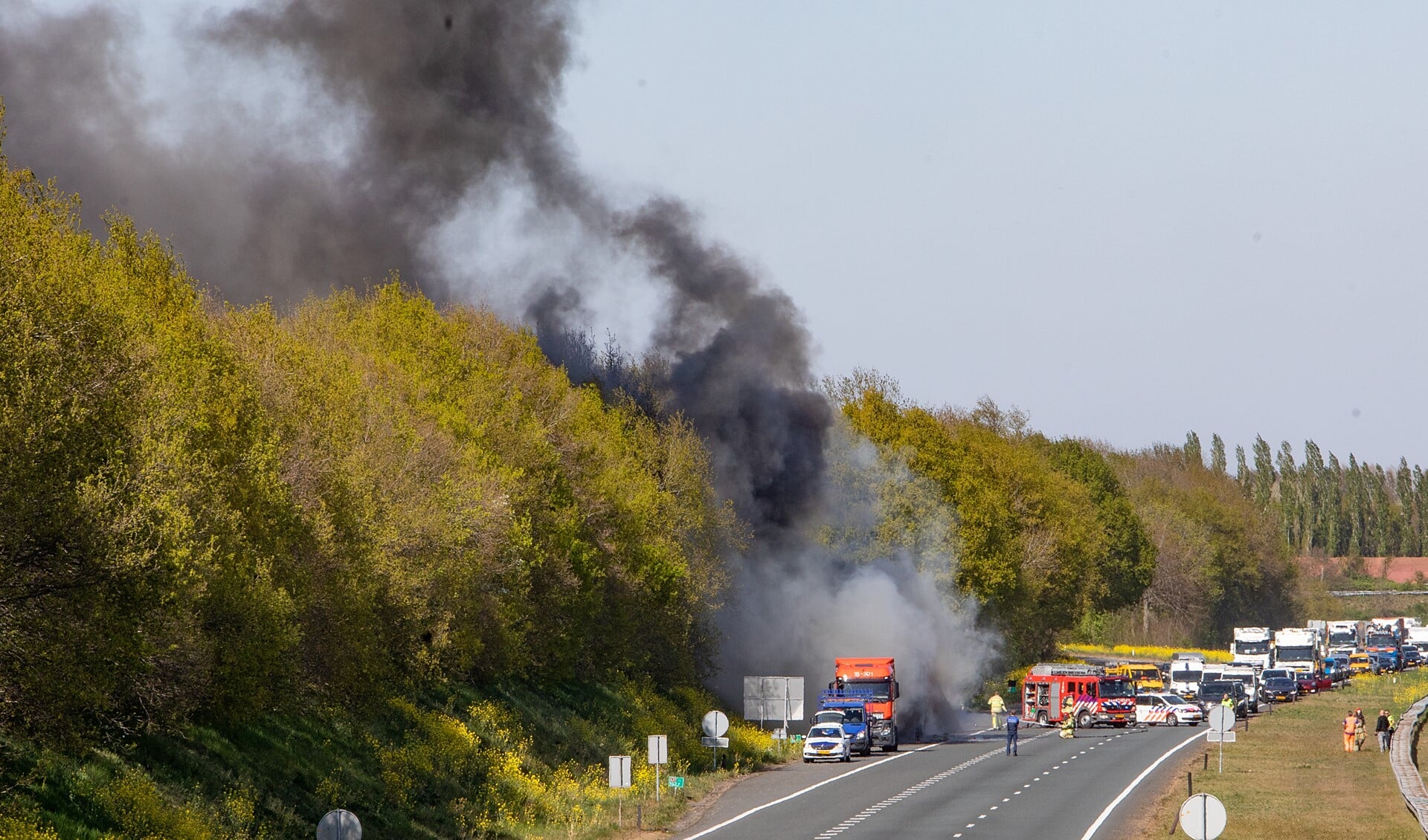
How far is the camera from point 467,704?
1795 inches

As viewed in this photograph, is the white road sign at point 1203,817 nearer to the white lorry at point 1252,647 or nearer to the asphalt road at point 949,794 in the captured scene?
the asphalt road at point 949,794

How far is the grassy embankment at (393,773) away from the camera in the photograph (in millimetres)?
23891

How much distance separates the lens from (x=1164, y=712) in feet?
230

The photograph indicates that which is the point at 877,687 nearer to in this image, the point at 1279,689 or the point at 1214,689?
the point at 1214,689

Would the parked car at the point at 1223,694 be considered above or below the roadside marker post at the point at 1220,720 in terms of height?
below

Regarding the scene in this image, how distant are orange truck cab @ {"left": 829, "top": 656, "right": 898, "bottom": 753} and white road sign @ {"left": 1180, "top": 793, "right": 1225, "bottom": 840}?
33398 millimetres

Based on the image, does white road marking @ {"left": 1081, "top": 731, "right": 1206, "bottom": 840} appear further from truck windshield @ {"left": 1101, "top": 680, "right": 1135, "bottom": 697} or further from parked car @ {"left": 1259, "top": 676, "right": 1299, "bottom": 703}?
parked car @ {"left": 1259, "top": 676, "right": 1299, "bottom": 703}

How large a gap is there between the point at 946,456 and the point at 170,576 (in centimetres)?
6955

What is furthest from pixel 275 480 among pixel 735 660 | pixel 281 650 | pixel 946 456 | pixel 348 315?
pixel 946 456

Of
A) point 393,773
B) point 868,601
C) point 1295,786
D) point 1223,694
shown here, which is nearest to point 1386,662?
point 1223,694

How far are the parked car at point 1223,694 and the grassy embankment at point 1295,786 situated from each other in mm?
1097

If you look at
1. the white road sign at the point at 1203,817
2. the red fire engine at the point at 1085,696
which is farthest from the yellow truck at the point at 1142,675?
the white road sign at the point at 1203,817

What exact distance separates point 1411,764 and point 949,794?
16527 mm

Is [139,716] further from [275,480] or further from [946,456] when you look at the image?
[946,456]
